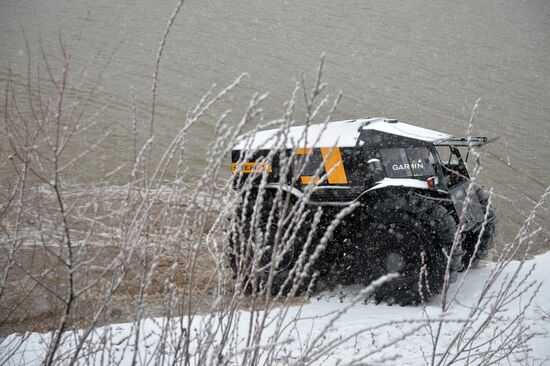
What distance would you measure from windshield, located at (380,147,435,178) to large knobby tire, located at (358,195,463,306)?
0.39 metres

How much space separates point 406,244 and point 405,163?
978 mm

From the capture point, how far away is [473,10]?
89.9 feet

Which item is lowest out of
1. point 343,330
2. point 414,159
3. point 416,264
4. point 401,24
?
point 343,330

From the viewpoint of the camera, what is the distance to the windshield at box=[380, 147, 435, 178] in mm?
5945

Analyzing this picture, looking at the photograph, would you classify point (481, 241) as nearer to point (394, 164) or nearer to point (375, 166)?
point (394, 164)

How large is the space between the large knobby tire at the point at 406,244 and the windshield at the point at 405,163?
1.27 feet

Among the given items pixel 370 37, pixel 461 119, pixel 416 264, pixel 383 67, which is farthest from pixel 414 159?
pixel 370 37

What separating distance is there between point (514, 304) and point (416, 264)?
1188 mm

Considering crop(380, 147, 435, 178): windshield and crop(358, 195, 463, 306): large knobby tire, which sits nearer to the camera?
crop(358, 195, 463, 306): large knobby tire

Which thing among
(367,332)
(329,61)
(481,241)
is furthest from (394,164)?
(329,61)

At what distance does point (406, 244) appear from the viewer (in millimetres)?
5742

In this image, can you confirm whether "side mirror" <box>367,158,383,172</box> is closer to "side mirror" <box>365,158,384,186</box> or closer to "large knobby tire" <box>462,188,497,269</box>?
"side mirror" <box>365,158,384,186</box>

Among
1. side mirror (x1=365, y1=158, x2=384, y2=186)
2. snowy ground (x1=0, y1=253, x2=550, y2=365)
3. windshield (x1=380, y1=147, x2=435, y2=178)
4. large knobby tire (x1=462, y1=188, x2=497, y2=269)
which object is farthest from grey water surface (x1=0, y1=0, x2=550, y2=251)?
side mirror (x1=365, y1=158, x2=384, y2=186)

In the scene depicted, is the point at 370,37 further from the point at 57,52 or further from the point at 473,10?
the point at 57,52
